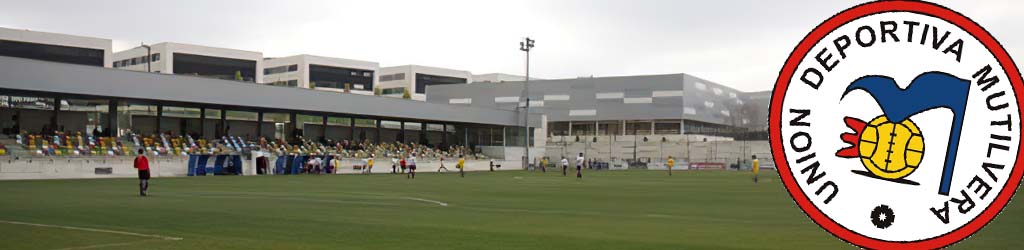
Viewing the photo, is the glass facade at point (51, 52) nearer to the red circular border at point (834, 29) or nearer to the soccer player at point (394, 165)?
the soccer player at point (394, 165)

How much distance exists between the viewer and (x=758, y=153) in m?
96.6

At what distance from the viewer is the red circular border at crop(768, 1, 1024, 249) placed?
2568 millimetres

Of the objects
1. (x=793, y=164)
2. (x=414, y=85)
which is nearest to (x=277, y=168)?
(x=793, y=164)

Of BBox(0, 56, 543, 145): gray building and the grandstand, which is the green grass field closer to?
the grandstand

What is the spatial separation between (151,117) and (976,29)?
248 feet

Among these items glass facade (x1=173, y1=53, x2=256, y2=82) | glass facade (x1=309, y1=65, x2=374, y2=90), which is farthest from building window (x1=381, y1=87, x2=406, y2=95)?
glass facade (x1=173, y1=53, x2=256, y2=82)

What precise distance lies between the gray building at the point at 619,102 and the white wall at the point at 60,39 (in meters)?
49.4

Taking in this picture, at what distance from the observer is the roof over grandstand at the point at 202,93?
58156 mm

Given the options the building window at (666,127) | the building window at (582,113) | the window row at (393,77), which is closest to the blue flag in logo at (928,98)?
the building window at (666,127)

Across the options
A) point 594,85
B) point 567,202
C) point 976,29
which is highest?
point 594,85

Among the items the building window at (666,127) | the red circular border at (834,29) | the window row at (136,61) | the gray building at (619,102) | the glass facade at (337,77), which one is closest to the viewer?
the red circular border at (834,29)

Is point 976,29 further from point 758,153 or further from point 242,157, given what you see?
point 758,153

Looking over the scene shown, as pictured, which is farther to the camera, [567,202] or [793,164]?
[567,202]

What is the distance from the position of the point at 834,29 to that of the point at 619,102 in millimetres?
130561
